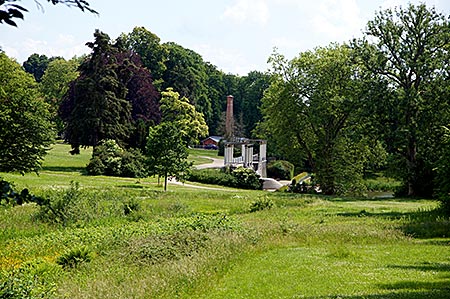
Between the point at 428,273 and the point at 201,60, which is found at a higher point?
the point at 201,60

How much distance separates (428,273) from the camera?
11.1 meters

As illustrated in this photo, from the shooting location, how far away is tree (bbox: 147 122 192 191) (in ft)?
115

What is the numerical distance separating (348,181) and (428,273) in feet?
104

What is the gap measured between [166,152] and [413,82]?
59.5ft

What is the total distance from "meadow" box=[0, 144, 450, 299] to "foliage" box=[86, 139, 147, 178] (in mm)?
20924

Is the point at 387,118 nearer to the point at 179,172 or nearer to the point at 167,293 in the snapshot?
the point at 179,172

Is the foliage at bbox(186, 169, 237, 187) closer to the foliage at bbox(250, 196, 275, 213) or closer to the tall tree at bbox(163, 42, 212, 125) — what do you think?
the foliage at bbox(250, 196, 275, 213)

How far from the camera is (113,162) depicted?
45.1 meters

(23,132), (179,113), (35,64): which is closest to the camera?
(23,132)

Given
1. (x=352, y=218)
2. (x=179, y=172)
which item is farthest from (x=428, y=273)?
(x=179, y=172)

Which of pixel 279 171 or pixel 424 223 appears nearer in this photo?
pixel 424 223

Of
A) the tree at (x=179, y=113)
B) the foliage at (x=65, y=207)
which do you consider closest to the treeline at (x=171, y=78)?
the tree at (x=179, y=113)

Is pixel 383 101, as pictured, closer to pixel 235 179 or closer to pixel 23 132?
pixel 235 179

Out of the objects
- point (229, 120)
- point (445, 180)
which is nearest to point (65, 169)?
point (445, 180)
